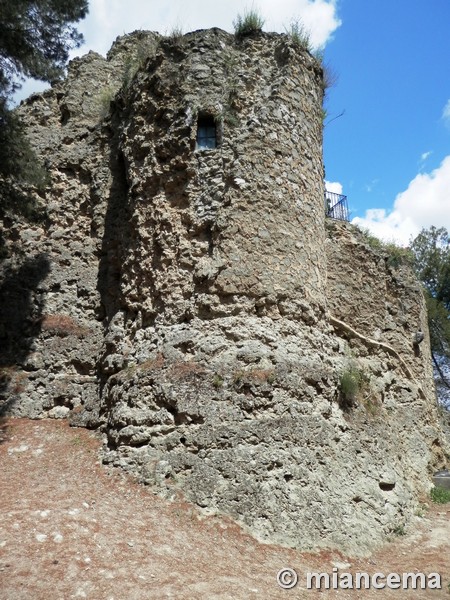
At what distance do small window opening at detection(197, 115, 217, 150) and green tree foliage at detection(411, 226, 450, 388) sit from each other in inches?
638

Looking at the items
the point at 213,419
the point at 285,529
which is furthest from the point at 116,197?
the point at 285,529

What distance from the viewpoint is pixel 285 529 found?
747 cm

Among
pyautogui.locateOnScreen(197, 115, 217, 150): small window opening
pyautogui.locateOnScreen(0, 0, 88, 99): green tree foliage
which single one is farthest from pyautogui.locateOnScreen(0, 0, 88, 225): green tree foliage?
pyautogui.locateOnScreen(197, 115, 217, 150): small window opening

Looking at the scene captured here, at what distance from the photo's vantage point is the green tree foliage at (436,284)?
23656 millimetres

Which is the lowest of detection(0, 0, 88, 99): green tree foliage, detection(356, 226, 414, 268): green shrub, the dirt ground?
A: the dirt ground

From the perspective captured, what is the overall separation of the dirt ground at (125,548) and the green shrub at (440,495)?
2591 millimetres

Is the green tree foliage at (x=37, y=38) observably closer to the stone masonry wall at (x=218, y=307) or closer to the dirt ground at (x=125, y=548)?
the stone masonry wall at (x=218, y=307)

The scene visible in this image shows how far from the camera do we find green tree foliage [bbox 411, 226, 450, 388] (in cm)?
2366

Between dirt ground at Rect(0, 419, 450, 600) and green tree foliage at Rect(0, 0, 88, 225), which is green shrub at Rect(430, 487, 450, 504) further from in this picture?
green tree foliage at Rect(0, 0, 88, 225)

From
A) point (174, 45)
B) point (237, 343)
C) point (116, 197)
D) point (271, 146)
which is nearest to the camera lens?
point (237, 343)

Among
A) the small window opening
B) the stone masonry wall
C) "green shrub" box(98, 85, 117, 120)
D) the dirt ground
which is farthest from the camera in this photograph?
"green shrub" box(98, 85, 117, 120)

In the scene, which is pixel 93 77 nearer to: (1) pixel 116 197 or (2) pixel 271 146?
(1) pixel 116 197

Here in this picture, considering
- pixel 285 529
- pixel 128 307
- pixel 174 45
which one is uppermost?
pixel 174 45

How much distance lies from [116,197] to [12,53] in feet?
11.3
